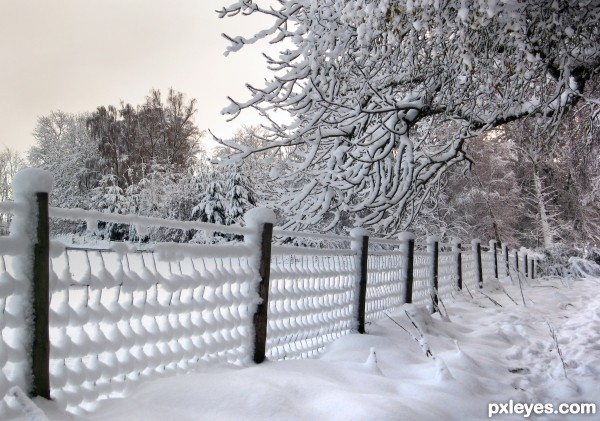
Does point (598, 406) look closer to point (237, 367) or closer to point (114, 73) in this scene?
point (237, 367)

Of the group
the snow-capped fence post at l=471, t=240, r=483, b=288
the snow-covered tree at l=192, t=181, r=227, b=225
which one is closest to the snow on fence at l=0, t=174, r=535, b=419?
the snow-capped fence post at l=471, t=240, r=483, b=288

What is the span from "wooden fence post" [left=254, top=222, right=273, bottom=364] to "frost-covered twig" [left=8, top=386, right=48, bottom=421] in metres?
1.64

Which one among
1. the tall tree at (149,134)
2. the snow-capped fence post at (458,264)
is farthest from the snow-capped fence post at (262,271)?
the tall tree at (149,134)

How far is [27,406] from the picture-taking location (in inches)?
69.6

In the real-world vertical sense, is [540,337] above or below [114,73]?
below

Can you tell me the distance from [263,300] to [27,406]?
1.71m

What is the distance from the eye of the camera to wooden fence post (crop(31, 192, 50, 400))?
1914 millimetres

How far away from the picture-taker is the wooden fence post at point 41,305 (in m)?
1.91

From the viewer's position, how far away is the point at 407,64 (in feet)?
17.2

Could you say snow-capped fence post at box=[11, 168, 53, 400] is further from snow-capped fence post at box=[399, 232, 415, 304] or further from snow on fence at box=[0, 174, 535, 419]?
snow-capped fence post at box=[399, 232, 415, 304]

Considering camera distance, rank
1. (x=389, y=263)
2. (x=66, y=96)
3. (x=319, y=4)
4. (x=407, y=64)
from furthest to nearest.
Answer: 1. (x=66, y=96)
2. (x=389, y=263)
3. (x=407, y=64)
4. (x=319, y=4)

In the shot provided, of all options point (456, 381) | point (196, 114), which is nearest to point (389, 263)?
point (456, 381)

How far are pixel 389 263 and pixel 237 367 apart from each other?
3.29m

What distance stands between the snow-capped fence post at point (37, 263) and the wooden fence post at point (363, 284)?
3355 mm
